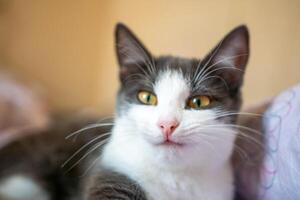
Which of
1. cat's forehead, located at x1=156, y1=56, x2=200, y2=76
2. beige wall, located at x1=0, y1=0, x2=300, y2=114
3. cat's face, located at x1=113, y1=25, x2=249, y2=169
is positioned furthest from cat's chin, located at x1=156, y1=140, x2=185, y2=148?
beige wall, located at x1=0, y1=0, x2=300, y2=114

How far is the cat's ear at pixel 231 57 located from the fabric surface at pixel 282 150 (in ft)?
0.46

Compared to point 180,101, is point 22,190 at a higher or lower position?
lower

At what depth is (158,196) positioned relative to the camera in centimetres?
91

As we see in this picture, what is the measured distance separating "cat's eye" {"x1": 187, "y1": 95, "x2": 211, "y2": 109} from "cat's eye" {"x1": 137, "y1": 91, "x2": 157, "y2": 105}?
10 cm

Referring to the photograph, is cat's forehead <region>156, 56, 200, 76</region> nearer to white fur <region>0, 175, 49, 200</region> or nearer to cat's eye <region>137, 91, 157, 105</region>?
cat's eye <region>137, 91, 157, 105</region>

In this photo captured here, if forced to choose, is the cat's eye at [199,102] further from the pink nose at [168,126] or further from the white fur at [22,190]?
the white fur at [22,190]

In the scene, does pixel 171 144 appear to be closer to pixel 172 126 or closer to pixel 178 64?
pixel 172 126

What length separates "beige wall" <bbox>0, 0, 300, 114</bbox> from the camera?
1.46m

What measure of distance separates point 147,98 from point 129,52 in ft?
0.60

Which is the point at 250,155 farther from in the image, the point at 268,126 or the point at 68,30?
the point at 68,30

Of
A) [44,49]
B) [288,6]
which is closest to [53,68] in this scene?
[44,49]

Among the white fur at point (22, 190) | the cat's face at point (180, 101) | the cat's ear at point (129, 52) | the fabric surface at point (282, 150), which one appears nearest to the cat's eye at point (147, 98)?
the cat's face at point (180, 101)

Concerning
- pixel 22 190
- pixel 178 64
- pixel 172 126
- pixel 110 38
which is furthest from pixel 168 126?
pixel 110 38

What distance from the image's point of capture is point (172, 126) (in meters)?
0.82
